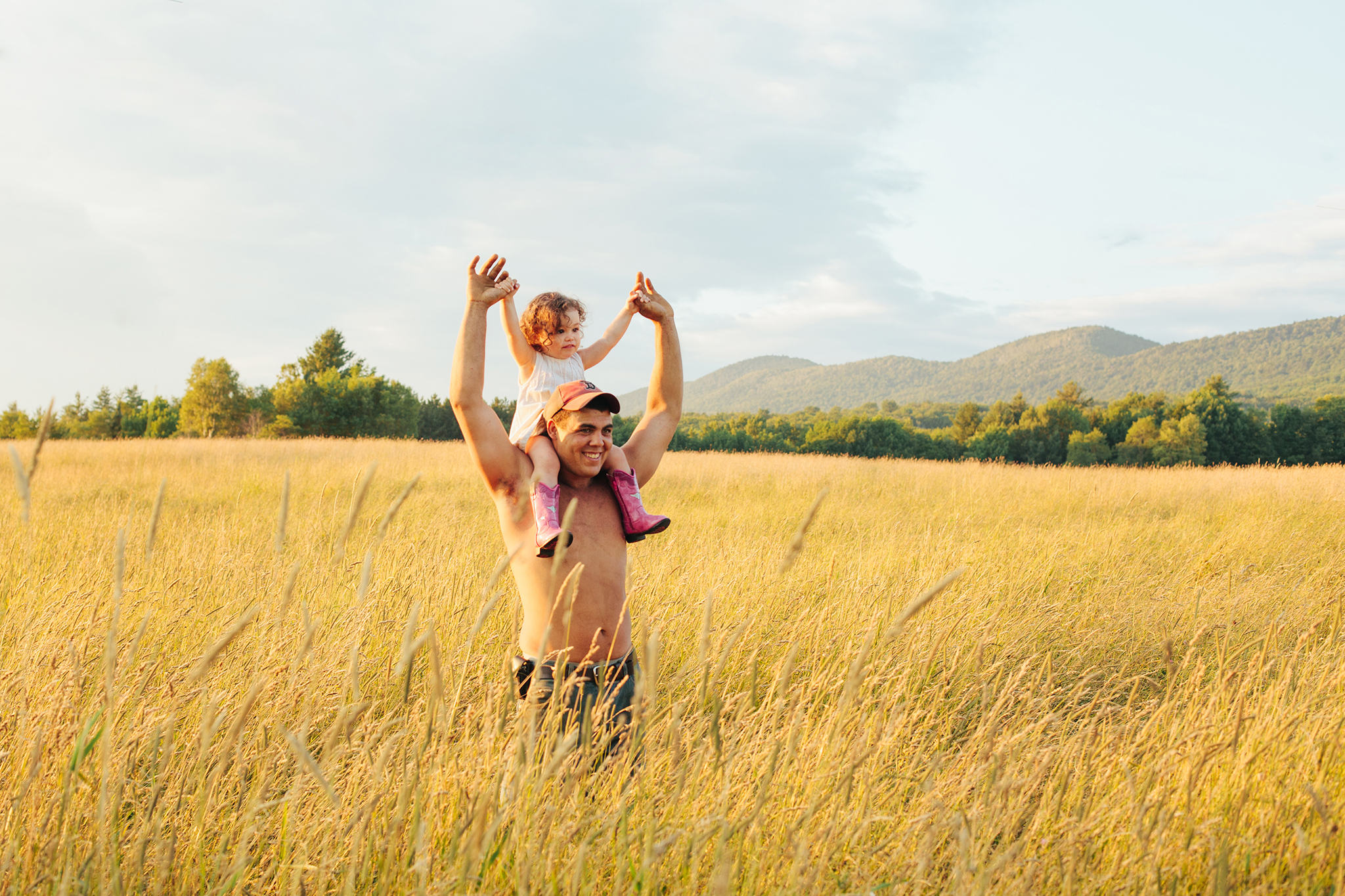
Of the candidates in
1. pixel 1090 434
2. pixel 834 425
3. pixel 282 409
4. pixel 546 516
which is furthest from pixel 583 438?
pixel 1090 434

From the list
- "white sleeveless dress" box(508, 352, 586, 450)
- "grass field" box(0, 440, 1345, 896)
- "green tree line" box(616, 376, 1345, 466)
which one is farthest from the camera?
"green tree line" box(616, 376, 1345, 466)

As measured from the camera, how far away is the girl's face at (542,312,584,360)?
14.0ft

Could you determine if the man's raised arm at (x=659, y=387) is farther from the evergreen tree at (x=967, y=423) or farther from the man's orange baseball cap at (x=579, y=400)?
the evergreen tree at (x=967, y=423)

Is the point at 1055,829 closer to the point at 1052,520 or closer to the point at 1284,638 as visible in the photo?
the point at 1284,638

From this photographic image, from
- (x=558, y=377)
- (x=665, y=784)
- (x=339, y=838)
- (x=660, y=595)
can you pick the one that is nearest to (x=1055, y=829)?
(x=665, y=784)

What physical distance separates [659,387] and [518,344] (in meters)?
1.50

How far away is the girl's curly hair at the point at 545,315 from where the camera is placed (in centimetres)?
425

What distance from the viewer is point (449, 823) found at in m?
1.80

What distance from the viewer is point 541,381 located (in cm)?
429

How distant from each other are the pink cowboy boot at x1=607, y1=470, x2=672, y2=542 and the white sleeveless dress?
4.64 feet

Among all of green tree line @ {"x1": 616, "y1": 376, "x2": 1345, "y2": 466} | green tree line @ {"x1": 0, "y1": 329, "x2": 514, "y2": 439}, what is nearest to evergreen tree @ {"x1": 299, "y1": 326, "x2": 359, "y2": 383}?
green tree line @ {"x1": 0, "y1": 329, "x2": 514, "y2": 439}

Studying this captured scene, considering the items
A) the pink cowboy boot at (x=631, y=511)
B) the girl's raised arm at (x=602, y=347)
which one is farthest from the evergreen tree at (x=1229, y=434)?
the pink cowboy boot at (x=631, y=511)

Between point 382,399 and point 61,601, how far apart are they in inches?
1751

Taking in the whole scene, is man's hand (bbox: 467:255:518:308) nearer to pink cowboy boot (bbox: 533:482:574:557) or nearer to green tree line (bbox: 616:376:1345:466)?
pink cowboy boot (bbox: 533:482:574:557)
